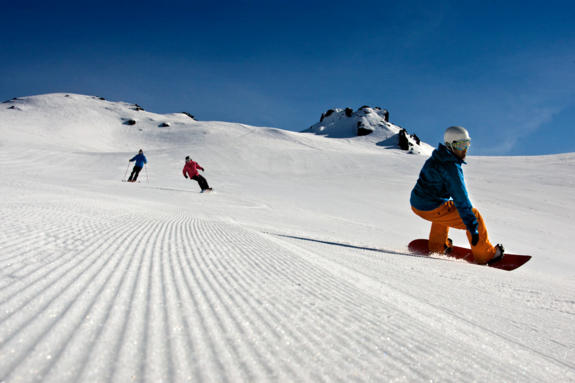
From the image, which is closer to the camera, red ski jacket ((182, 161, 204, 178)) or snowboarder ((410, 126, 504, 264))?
snowboarder ((410, 126, 504, 264))

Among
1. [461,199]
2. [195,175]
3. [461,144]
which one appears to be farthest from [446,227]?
[195,175]

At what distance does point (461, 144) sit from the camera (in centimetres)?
353

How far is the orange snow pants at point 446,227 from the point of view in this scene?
342 cm

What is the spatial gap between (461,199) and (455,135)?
76cm

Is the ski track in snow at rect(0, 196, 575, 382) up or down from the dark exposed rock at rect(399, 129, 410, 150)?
down

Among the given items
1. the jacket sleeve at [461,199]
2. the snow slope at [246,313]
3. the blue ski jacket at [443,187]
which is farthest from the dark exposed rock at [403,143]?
the snow slope at [246,313]

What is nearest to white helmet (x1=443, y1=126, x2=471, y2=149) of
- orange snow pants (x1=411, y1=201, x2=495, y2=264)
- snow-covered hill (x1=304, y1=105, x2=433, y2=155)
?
orange snow pants (x1=411, y1=201, x2=495, y2=264)

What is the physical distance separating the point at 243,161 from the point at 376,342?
22808 mm

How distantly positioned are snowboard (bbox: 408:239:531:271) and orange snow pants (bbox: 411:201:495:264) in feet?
0.33

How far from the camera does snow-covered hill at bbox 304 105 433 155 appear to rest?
62.6 meters

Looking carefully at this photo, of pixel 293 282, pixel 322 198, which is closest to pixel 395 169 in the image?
pixel 322 198

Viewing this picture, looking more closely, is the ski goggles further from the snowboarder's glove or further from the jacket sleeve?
the snowboarder's glove

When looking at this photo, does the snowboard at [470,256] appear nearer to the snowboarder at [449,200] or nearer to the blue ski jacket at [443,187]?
the snowboarder at [449,200]

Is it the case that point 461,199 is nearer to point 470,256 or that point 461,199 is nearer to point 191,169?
point 470,256
